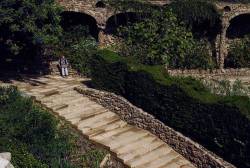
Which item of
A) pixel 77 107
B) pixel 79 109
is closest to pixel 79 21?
pixel 77 107

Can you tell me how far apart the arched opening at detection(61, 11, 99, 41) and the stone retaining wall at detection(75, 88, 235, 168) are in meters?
6.14

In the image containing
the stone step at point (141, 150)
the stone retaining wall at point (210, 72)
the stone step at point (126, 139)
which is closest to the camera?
the stone step at point (141, 150)

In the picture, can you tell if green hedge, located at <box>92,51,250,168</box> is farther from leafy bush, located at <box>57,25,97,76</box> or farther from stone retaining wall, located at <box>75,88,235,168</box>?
leafy bush, located at <box>57,25,97,76</box>

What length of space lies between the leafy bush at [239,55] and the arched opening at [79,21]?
7.08 metres

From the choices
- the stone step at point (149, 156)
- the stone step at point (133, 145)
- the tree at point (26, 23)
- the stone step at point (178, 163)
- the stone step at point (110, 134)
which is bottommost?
the stone step at point (178, 163)

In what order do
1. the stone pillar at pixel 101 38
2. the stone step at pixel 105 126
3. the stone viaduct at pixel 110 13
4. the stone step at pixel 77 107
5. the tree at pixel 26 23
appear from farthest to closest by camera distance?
the stone pillar at pixel 101 38
the stone viaduct at pixel 110 13
the tree at pixel 26 23
the stone step at pixel 77 107
the stone step at pixel 105 126

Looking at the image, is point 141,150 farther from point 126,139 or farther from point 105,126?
point 105,126

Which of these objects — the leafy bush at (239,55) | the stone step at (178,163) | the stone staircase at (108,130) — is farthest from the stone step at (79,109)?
the leafy bush at (239,55)

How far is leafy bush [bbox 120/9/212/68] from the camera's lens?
876 inches

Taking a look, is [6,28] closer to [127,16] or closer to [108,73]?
[108,73]

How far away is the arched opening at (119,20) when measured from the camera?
24203 millimetres

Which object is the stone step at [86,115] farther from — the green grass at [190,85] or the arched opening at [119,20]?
the arched opening at [119,20]

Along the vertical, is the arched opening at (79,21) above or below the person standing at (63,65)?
above

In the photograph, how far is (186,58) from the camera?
2350cm
